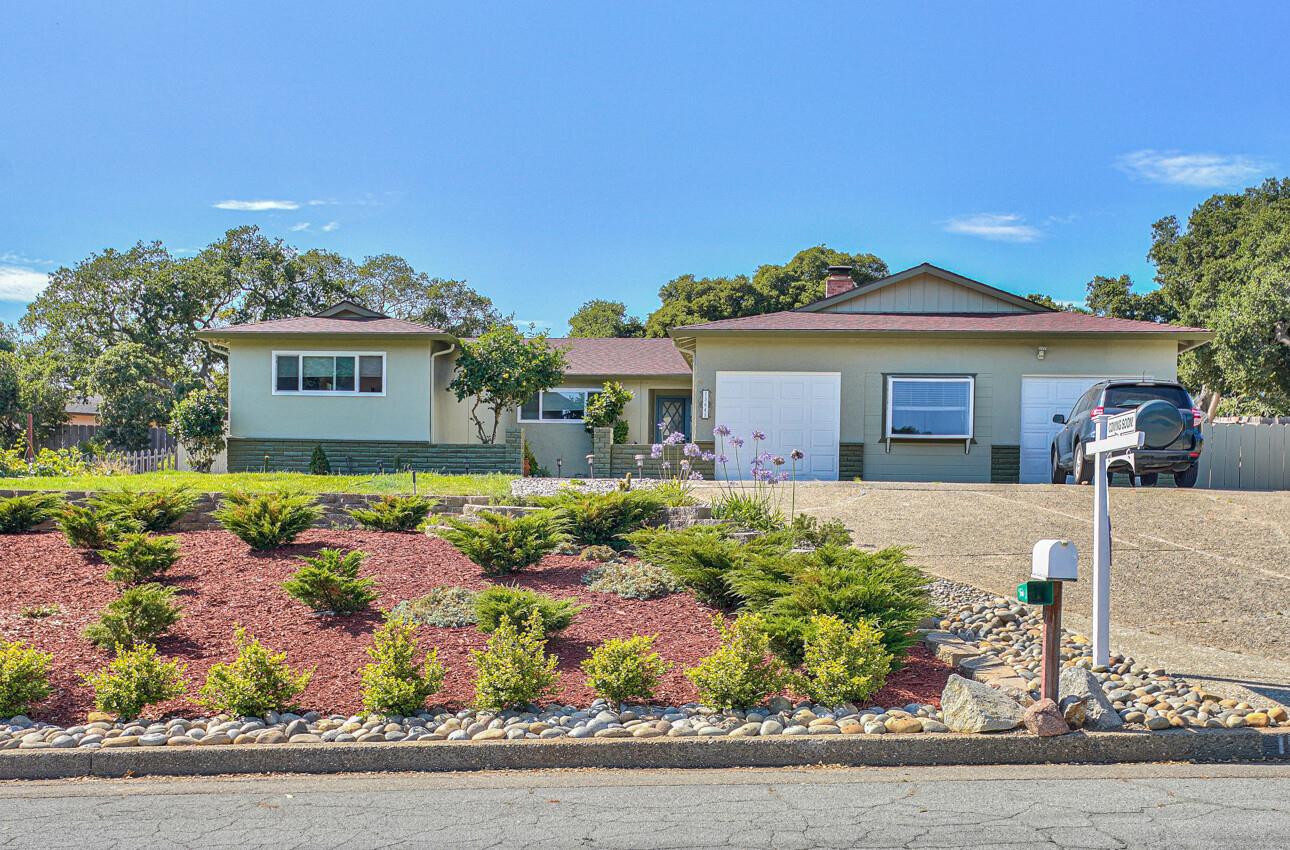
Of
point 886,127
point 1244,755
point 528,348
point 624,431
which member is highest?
point 886,127

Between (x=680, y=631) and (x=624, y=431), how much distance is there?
51.9ft

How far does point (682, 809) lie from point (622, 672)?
1.11 metres

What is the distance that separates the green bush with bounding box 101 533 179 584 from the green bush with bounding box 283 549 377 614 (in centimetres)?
120

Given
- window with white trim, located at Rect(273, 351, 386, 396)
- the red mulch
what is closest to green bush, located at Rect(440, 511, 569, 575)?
the red mulch

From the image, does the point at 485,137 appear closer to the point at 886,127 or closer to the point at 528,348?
the point at 528,348

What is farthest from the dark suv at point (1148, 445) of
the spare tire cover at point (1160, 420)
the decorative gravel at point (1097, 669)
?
the decorative gravel at point (1097, 669)

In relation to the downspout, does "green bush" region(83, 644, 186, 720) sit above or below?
below

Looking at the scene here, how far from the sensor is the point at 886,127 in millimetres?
15469

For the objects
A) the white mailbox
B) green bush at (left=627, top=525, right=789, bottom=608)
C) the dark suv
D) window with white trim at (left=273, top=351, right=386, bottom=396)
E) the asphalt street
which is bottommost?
the asphalt street

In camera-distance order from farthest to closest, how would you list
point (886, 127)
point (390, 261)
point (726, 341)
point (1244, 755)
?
point (390, 261), point (726, 341), point (886, 127), point (1244, 755)

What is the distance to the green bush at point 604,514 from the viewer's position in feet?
28.2

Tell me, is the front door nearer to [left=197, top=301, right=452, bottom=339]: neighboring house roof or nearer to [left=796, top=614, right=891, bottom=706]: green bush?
[left=197, top=301, right=452, bottom=339]: neighboring house roof

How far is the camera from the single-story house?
17844 millimetres

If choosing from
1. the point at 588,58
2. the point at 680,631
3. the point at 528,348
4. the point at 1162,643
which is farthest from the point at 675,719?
the point at 528,348
